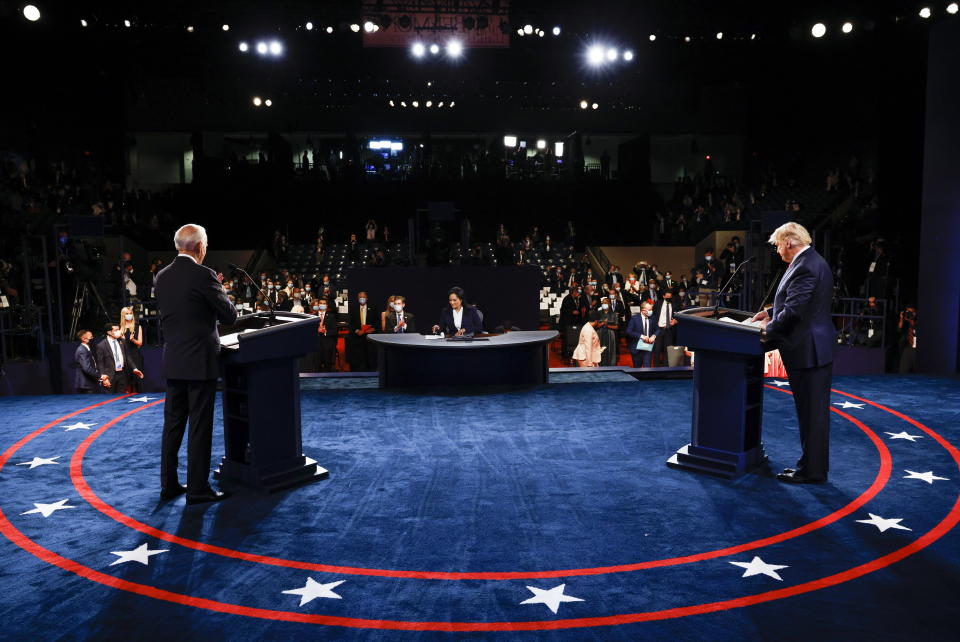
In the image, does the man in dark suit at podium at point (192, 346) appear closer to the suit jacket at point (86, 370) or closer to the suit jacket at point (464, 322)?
the suit jacket at point (464, 322)

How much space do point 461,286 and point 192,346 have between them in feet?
27.6

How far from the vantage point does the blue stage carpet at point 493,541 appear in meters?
3.38

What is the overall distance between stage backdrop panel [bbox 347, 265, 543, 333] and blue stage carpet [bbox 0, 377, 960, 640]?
6.03m

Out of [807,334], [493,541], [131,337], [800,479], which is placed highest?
[807,334]

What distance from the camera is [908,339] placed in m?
11.4

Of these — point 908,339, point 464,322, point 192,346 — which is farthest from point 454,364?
point 908,339

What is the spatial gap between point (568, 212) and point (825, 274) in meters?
20.5

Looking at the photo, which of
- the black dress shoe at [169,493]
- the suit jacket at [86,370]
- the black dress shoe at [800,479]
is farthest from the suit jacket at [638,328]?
the black dress shoe at [169,493]

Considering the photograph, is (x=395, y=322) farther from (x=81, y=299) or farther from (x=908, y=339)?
(x=908, y=339)

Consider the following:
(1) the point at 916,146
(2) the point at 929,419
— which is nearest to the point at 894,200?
(1) the point at 916,146

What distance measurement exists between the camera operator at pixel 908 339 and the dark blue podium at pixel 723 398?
248 inches

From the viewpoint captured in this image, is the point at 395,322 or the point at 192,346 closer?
the point at 192,346

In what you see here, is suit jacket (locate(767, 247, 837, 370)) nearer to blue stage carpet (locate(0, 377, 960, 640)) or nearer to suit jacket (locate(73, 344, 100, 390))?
blue stage carpet (locate(0, 377, 960, 640))

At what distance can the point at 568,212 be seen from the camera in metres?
25.2
